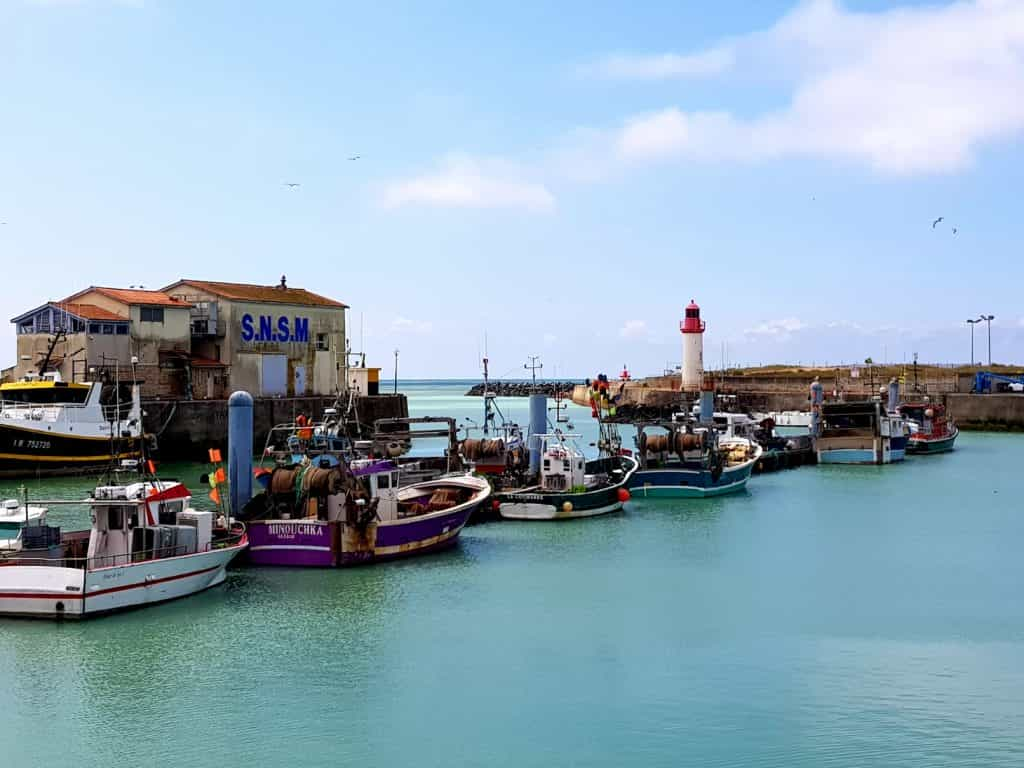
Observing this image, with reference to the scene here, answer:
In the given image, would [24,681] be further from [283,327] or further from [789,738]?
[283,327]

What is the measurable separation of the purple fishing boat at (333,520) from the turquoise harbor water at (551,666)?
48 cm

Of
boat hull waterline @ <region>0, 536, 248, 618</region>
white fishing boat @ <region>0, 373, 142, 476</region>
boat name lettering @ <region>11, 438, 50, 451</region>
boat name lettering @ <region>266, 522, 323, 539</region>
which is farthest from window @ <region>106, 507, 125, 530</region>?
boat name lettering @ <region>11, 438, 50, 451</region>

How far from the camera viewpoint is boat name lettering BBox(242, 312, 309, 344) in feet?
183

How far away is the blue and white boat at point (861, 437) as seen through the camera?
169 feet

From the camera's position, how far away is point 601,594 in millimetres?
22281

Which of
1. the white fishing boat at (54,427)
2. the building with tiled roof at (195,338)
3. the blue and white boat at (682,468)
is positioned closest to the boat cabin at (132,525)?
the blue and white boat at (682,468)

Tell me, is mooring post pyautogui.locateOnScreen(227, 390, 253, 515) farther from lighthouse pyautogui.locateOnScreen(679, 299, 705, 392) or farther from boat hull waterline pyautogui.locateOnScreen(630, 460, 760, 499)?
lighthouse pyautogui.locateOnScreen(679, 299, 705, 392)

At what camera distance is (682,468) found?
1506 inches

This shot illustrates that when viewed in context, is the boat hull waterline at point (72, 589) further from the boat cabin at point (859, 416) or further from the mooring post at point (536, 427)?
the boat cabin at point (859, 416)

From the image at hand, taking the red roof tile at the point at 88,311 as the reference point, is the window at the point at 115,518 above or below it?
below

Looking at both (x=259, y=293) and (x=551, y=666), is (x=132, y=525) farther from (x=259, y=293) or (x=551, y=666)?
(x=259, y=293)

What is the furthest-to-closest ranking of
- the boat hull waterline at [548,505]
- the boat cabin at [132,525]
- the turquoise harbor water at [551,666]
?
the boat hull waterline at [548,505] < the boat cabin at [132,525] < the turquoise harbor water at [551,666]

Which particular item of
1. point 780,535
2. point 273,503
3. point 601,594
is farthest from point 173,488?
point 780,535

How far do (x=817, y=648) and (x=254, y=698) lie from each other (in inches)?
372
